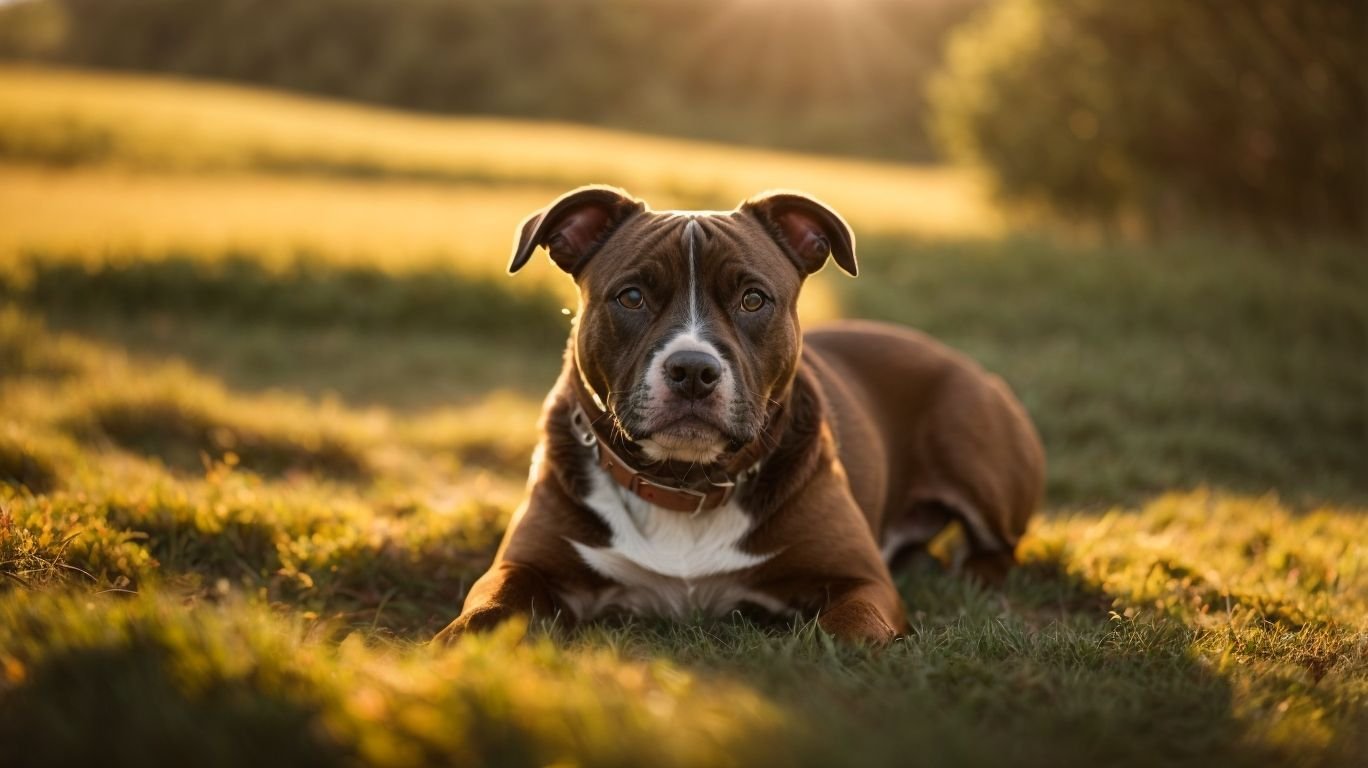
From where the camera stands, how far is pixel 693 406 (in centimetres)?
380

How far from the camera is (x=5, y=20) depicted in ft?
161

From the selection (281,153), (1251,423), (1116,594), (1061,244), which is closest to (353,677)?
(1116,594)

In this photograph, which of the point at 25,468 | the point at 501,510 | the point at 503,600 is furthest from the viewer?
the point at 501,510

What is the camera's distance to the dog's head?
3.85 meters

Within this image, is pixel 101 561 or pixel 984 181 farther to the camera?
pixel 984 181

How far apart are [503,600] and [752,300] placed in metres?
1.50

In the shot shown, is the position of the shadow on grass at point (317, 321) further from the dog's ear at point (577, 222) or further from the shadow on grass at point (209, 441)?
the dog's ear at point (577, 222)

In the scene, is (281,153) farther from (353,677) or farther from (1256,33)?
(353,677)

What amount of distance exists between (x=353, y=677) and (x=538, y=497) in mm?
1741

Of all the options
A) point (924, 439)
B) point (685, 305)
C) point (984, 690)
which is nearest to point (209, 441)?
point (685, 305)

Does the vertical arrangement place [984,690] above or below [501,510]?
above

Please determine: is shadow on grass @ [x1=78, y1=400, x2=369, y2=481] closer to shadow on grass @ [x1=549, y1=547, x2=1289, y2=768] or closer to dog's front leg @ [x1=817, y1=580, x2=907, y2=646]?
shadow on grass @ [x1=549, y1=547, x2=1289, y2=768]

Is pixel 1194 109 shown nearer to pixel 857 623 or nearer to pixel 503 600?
pixel 857 623

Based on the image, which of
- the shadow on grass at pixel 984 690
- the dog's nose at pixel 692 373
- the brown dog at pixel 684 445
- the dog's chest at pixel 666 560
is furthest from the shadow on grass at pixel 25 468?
the dog's nose at pixel 692 373
